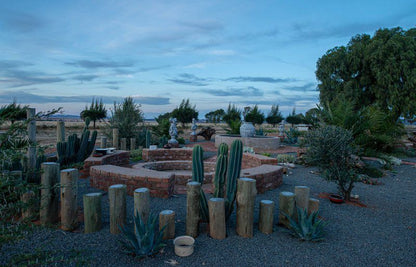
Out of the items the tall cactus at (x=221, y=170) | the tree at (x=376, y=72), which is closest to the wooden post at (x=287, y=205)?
the tall cactus at (x=221, y=170)

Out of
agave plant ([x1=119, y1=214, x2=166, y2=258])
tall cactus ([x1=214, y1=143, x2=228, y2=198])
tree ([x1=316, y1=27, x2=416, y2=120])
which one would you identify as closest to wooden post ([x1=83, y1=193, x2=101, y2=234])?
agave plant ([x1=119, y1=214, x2=166, y2=258])

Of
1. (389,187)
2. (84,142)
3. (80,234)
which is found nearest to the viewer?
(80,234)

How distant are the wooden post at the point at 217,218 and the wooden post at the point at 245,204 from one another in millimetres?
261

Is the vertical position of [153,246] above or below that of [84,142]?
below

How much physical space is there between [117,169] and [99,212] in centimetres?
223

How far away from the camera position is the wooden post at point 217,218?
3617mm

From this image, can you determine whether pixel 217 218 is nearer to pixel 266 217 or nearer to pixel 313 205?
pixel 266 217

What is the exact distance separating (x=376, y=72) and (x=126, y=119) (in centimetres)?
2033

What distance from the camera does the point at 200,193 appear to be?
3.92 metres

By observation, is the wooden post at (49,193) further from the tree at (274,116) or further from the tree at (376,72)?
the tree at (274,116)

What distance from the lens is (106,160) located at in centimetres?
755

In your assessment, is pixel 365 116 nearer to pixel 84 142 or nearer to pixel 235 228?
pixel 235 228

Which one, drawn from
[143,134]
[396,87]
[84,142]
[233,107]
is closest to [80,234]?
[84,142]

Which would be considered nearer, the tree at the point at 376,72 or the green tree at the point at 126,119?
the green tree at the point at 126,119
